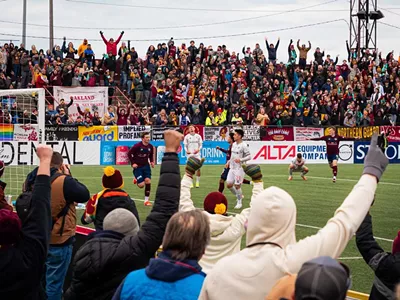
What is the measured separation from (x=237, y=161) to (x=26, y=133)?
612 centimetres

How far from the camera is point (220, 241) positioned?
800 centimetres

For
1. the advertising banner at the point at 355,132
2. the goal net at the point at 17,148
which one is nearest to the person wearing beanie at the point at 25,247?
the goal net at the point at 17,148

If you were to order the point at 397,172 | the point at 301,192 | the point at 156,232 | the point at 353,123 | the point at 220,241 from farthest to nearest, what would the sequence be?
the point at 353,123 → the point at 397,172 → the point at 301,192 → the point at 220,241 → the point at 156,232

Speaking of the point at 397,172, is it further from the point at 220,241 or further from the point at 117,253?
the point at 117,253

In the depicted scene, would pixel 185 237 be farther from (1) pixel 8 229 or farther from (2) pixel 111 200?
(2) pixel 111 200

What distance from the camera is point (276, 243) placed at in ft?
14.4

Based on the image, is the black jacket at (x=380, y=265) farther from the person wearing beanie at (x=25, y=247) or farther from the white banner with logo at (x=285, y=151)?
the white banner with logo at (x=285, y=151)

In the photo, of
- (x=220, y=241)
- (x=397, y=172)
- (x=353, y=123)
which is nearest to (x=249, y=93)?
(x=353, y=123)

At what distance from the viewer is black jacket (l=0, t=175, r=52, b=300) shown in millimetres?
5422

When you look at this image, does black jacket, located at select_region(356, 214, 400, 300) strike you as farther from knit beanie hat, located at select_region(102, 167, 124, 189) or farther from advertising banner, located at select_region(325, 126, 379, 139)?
advertising banner, located at select_region(325, 126, 379, 139)

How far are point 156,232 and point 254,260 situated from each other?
1172mm

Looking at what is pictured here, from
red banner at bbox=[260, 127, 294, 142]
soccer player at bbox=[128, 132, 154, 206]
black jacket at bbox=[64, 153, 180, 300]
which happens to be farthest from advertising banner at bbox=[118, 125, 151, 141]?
black jacket at bbox=[64, 153, 180, 300]

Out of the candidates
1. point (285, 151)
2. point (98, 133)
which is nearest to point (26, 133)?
point (98, 133)

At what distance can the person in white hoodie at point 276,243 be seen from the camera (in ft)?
14.1
